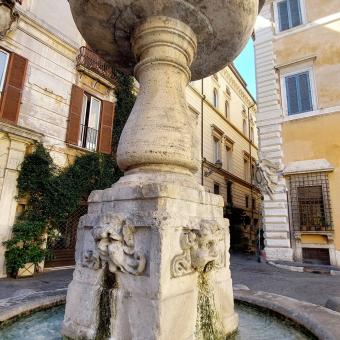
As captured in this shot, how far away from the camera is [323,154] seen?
33.6ft

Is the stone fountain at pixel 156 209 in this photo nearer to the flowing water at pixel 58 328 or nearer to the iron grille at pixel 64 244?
the flowing water at pixel 58 328

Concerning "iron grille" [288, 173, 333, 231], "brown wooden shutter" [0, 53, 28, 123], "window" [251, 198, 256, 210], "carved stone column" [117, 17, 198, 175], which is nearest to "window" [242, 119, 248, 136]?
"window" [251, 198, 256, 210]

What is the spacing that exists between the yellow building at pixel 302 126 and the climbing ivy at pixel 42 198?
7073mm

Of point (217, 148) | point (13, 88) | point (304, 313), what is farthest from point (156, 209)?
point (217, 148)

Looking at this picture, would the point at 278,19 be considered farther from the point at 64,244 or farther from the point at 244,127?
the point at 244,127

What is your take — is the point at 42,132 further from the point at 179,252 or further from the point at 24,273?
the point at 179,252

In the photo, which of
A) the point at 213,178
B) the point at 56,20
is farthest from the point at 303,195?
the point at 56,20

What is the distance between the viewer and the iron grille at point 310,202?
9.86m

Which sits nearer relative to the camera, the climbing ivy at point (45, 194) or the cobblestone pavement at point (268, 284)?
the cobblestone pavement at point (268, 284)

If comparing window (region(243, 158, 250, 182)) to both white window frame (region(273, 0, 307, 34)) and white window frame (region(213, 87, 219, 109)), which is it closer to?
white window frame (region(213, 87, 219, 109))

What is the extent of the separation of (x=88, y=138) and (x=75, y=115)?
113 centimetres

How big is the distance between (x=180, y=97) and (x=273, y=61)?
11.1 m

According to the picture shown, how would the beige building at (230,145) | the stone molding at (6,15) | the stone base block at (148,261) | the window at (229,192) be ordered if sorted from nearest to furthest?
the stone base block at (148,261) < the stone molding at (6,15) < the beige building at (230,145) < the window at (229,192)

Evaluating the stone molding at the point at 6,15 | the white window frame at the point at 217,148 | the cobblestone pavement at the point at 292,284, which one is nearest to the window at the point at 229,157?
the white window frame at the point at 217,148
